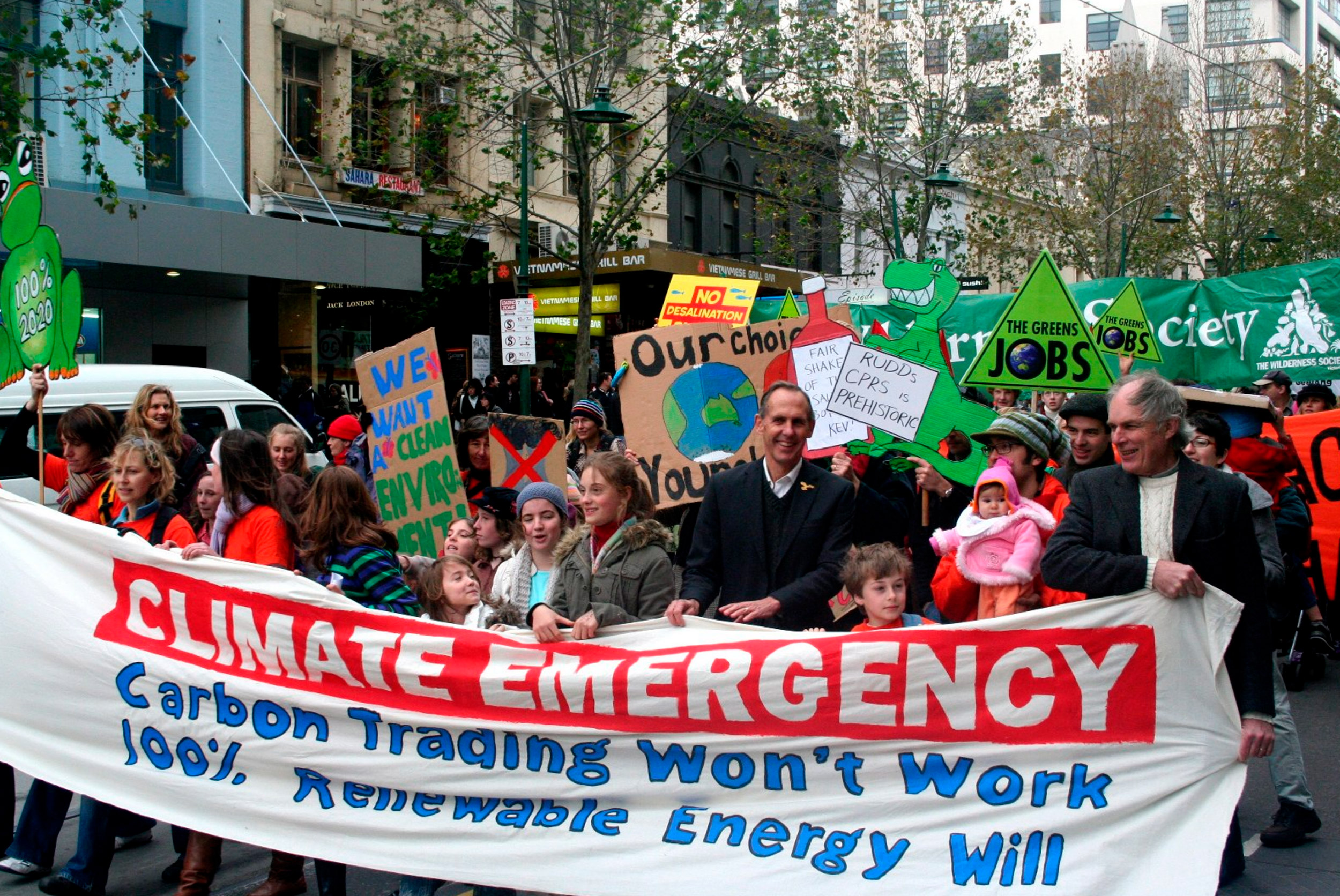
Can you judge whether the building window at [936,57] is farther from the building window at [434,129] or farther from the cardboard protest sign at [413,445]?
the cardboard protest sign at [413,445]

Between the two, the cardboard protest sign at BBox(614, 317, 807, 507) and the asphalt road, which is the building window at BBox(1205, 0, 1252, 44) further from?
the asphalt road

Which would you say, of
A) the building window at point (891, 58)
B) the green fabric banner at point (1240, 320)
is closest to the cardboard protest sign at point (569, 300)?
the building window at point (891, 58)

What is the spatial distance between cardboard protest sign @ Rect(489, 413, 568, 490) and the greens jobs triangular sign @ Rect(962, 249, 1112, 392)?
2439 millimetres

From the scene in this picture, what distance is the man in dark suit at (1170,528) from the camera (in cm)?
380

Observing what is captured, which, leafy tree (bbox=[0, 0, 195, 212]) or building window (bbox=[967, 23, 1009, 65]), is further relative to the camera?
building window (bbox=[967, 23, 1009, 65])

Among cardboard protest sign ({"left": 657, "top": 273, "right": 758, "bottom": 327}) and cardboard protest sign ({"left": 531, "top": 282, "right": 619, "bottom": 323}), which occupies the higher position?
cardboard protest sign ({"left": 531, "top": 282, "right": 619, "bottom": 323})

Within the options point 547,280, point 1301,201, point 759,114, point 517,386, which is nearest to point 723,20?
point 759,114

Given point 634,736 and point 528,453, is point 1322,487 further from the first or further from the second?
point 634,736

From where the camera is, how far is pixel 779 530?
451cm

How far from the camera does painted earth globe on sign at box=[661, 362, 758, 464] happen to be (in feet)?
26.0

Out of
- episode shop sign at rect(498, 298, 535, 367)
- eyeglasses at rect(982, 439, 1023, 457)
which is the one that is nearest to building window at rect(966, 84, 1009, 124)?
episode shop sign at rect(498, 298, 535, 367)

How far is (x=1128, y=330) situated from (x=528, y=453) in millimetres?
5166

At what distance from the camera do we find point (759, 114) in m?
→ 25.2

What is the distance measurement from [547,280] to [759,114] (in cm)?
671
